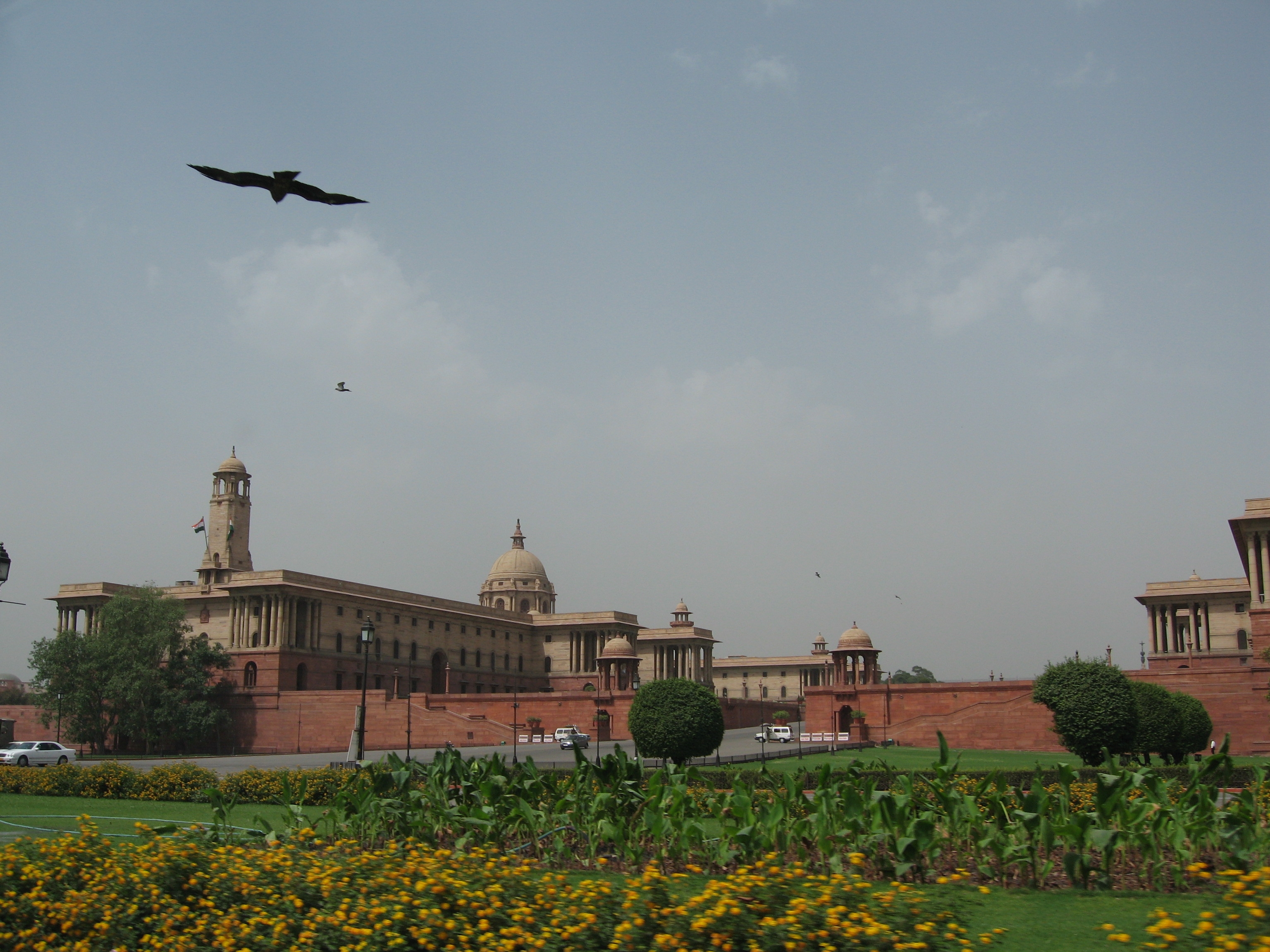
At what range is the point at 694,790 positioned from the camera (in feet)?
60.8

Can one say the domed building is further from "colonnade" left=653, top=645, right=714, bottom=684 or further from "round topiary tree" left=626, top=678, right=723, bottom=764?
"round topiary tree" left=626, top=678, right=723, bottom=764

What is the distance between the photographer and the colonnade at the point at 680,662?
323ft

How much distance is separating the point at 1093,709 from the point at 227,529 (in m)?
64.2

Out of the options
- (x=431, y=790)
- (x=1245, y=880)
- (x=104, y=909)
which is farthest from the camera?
(x=431, y=790)

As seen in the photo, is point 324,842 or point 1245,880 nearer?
point 1245,880

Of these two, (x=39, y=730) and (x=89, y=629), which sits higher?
(x=89, y=629)

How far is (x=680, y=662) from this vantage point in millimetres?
98875

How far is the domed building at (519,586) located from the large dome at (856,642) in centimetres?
5146

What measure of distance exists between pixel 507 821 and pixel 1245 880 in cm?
857

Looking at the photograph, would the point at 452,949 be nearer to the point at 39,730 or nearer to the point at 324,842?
the point at 324,842

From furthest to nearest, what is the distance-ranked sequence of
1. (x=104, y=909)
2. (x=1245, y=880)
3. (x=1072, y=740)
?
(x=1072, y=740)
(x=104, y=909)
(x=1245, y=880)

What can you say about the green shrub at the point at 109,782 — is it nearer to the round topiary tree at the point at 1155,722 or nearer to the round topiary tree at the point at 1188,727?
the round topiary tree at the point at 1155,722

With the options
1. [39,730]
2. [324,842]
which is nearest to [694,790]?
[324,842]

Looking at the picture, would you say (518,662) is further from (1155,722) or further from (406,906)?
(406,906)
